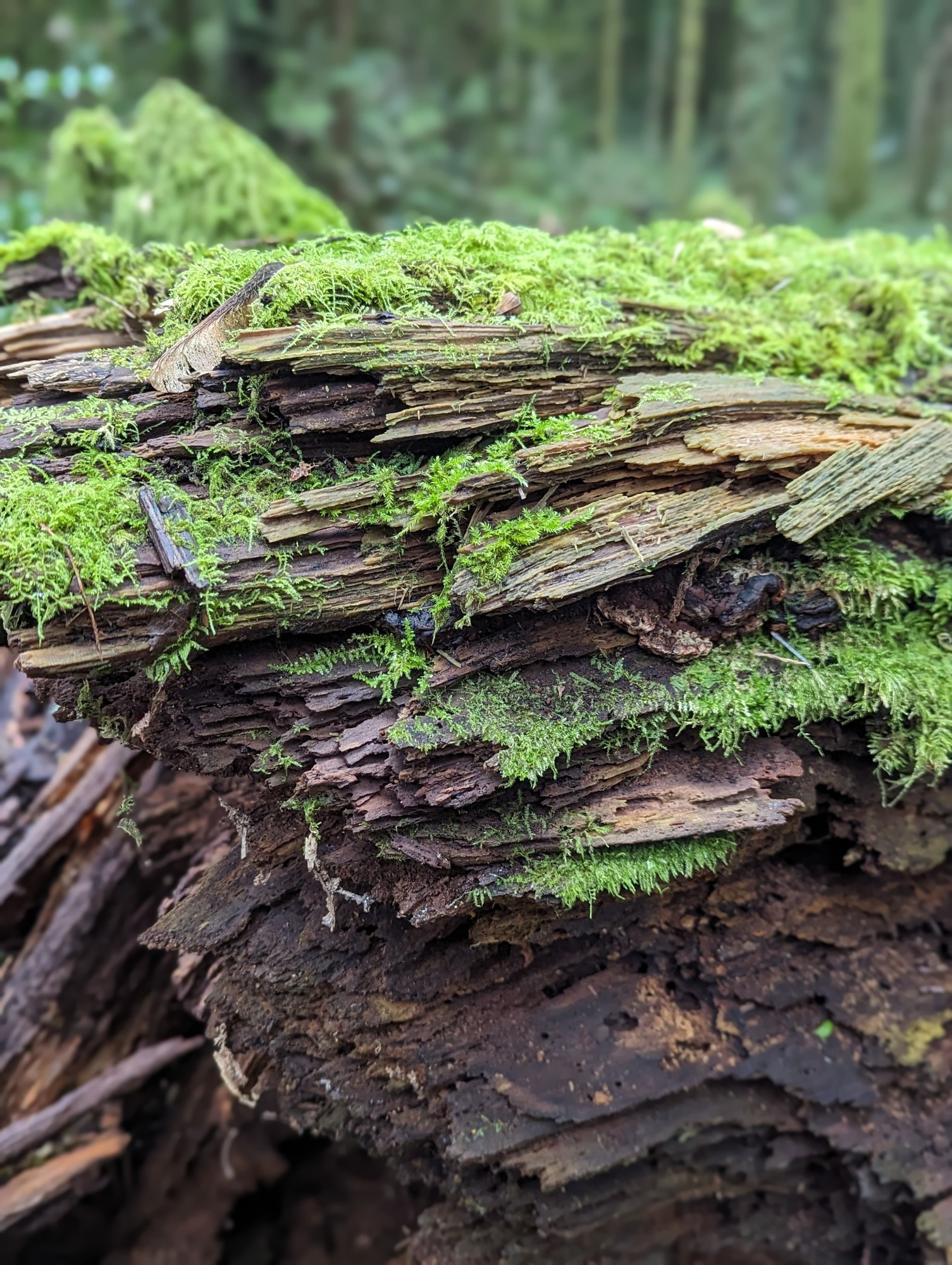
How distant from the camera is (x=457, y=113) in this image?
12.2m

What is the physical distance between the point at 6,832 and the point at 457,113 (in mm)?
12707

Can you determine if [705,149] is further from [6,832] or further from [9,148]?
[6,832]

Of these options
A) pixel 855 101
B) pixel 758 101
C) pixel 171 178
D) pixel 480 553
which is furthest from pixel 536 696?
pixel 758 101

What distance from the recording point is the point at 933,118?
11.8 m

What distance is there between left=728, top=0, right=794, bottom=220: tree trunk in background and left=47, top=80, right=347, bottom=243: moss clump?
949cm

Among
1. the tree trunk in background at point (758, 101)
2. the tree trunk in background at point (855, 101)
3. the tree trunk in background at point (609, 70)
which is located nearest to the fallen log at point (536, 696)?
the tree trunk in background at point (855, 101)

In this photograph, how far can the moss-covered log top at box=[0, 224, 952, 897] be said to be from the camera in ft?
6.01

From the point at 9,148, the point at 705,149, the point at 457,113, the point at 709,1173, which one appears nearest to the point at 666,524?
the point at 709,1173

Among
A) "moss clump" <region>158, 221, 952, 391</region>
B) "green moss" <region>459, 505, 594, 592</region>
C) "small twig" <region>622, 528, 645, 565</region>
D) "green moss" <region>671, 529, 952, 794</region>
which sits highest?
"moss clump" <region>158, 221, 952, 391</region>

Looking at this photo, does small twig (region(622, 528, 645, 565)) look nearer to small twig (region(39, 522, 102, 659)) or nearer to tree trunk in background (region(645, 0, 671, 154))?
small twig (region(39, 522, 102, 659))

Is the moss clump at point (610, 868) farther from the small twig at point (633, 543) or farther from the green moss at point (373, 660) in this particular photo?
the small twig at point (633, 543)

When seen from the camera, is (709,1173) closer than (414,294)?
No

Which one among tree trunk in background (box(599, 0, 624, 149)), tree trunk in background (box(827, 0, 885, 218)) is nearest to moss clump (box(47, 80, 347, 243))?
tree trunk in background (box(827, 0, 885, 218))

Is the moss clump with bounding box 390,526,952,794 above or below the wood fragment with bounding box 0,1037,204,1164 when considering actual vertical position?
above
